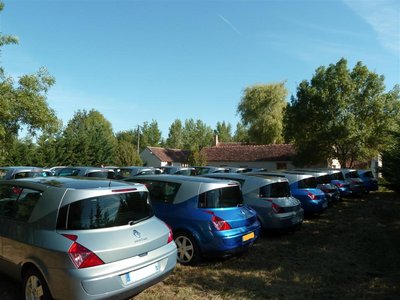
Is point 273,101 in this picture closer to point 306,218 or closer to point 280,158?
point 280,158

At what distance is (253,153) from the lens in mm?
43062

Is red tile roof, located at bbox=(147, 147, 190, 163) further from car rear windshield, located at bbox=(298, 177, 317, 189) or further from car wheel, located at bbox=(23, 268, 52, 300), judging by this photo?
car wheel, located at bbox=(23, 268, 52, 300)

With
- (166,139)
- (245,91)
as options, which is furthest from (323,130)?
(166,139)

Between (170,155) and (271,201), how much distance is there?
1953 inches

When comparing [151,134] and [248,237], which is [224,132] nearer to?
[151,134]

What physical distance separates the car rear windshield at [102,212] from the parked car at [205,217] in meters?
1.69

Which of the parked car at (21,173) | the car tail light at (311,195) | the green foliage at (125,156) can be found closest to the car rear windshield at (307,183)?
the car tail light at (311,195)

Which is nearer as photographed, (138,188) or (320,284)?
(138,188)

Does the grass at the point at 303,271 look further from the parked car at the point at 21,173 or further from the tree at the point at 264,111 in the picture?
the tree at the point at 264,111

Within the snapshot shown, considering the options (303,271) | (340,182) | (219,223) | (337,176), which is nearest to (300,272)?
(303,271)

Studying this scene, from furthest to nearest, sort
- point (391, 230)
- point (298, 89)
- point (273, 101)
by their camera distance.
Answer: point (273, 101) < point (298, 89) < point (391, 230)

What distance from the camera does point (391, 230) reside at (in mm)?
10359

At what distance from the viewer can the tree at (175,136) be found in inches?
3556

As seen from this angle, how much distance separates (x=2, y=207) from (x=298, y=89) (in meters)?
30.3
